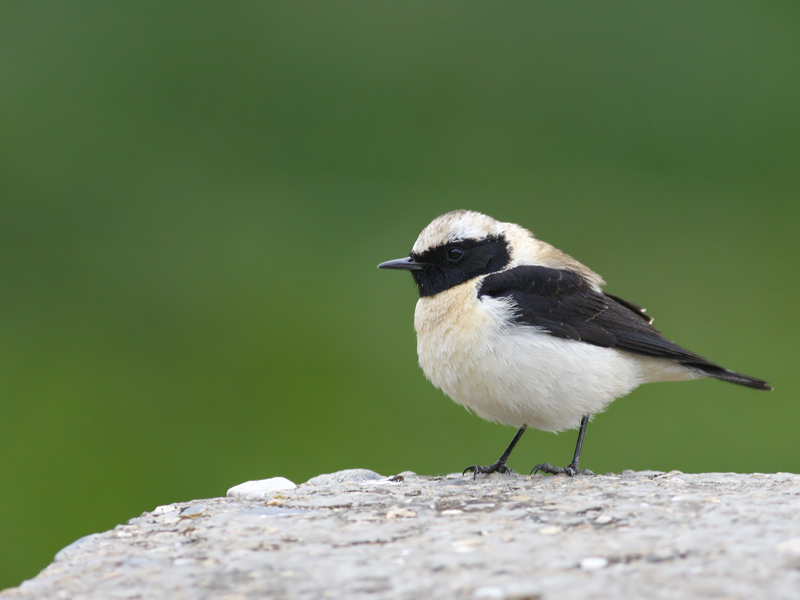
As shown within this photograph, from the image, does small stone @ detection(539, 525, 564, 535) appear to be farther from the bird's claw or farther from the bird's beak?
the bird's beak

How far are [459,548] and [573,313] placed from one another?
2.50 meters

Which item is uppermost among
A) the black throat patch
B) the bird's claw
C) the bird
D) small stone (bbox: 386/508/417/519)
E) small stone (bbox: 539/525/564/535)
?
the black throat patch

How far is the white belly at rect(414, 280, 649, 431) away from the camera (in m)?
4.84

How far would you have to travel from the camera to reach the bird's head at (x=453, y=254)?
217 inches

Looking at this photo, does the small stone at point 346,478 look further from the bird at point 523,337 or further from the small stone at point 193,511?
the small stone at point 193,511

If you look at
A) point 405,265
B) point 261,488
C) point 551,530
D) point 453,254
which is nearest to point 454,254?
point 453,254

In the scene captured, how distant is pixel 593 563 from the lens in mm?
2607

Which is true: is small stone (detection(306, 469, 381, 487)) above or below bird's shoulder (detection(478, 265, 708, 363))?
below

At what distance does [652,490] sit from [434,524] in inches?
44.3

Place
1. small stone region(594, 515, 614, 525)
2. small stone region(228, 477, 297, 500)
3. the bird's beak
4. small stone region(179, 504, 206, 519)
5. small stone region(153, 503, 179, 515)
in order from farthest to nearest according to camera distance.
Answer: the bird's beak → small stone region(228, 477, 297, 500) → small stone region(153, 503, 179, 515) → small stone region(179, 504, 206, 519) → small stone region(594, 515, 614, 525)

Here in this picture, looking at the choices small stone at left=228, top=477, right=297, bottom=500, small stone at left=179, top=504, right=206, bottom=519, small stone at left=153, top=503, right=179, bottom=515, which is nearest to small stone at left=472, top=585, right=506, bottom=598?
small stone at left=179, top=504, right=206, bottom=519

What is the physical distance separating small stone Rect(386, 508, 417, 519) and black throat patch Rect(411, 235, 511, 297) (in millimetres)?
2010

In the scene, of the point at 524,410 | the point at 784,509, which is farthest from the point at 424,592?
the point at 524,410

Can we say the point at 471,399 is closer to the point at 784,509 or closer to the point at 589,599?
the point at 784,509
